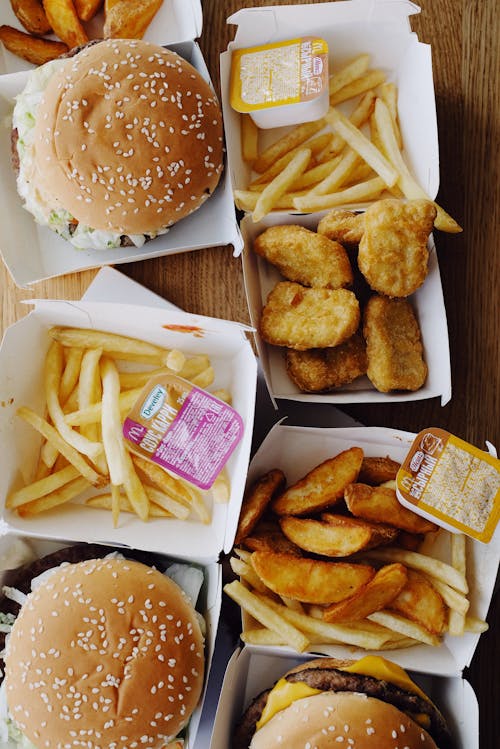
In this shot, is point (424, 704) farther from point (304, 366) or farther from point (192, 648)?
point (304, 366)

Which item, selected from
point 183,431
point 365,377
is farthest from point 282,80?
point 183,431

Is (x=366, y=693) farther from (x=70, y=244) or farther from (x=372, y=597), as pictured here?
(x=70, y=244)

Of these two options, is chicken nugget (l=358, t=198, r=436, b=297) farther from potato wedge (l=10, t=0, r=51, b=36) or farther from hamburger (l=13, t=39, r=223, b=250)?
potato wedge (l=10, t=0, r=51, b=36)

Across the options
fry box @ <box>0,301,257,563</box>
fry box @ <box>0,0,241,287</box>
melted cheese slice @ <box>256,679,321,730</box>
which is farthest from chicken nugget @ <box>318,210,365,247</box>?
melted cheese slice @ <box>256,679,321,730</box>

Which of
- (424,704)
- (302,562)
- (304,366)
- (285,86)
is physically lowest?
(424,704)

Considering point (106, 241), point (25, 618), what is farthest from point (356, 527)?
point (106, 241)
